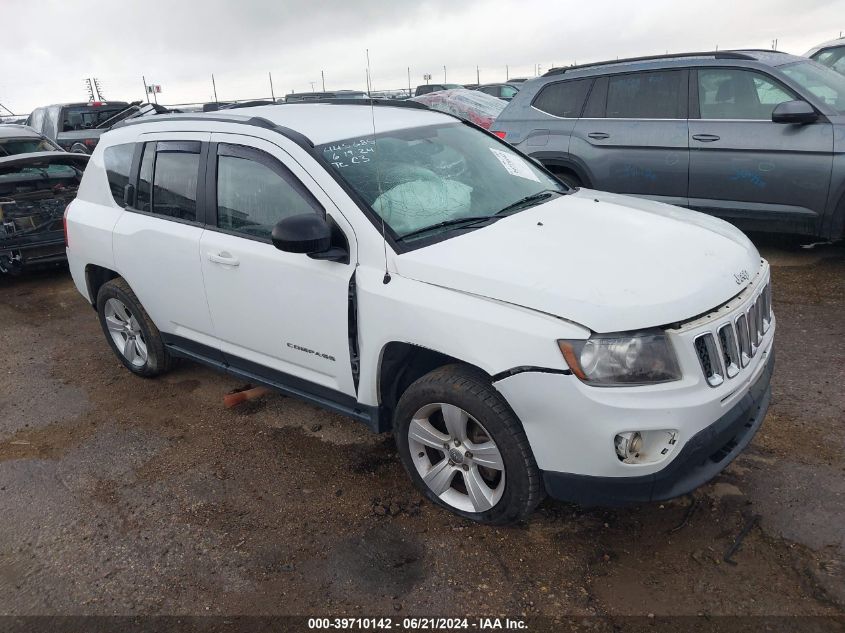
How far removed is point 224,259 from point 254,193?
380 millimetres

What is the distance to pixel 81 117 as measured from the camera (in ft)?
42.0

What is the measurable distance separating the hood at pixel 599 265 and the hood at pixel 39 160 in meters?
5.68

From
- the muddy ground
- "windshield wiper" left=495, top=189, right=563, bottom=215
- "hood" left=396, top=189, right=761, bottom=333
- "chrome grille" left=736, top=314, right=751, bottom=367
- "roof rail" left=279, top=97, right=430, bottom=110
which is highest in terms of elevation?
"roof rail" left=279, top=97, right=430, bottom=110

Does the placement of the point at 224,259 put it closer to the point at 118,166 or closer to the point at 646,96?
the point at 118,166

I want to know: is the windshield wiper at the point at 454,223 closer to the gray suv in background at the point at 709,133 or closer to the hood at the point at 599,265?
the hood at the point at 599,265

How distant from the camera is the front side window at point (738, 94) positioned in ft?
18.7

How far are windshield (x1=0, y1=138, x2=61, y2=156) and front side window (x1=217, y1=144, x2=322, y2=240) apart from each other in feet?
18.1

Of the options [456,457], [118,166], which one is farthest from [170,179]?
[456,457]

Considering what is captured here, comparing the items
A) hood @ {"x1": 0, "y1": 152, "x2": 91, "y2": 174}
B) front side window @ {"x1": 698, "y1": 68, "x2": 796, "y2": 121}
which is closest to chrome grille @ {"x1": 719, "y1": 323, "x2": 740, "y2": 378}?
front side window @ {"x1": 698, "y1": 68, "x2": 796, "y2": 121}

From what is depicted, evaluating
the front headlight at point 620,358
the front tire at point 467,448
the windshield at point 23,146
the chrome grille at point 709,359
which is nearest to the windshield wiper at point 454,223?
the front tire at point 467,448

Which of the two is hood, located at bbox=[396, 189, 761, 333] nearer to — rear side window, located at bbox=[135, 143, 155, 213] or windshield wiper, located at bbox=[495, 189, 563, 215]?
windshield wiper, located at bbox=[495, 189, 563, 215]

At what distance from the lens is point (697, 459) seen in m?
2.45

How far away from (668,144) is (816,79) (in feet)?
4.35

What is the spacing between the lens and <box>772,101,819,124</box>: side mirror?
535 centimetres
